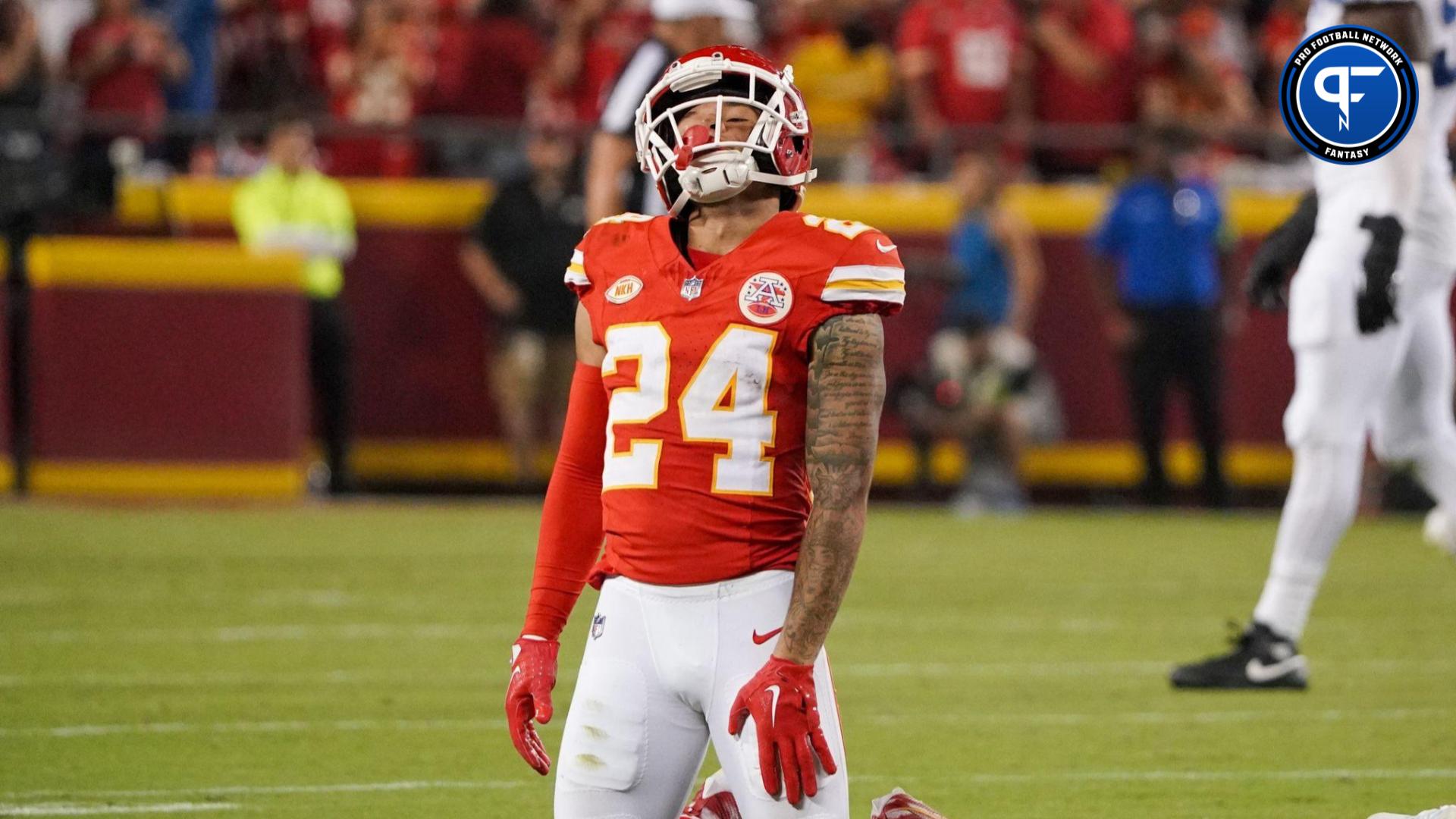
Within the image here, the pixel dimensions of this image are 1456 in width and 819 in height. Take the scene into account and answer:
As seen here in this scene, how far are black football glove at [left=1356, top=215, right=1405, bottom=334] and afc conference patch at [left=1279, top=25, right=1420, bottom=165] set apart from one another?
223 mm

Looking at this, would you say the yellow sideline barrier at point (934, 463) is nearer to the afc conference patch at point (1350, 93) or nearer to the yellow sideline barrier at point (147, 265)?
the yellow sideline barrier at point (147, 265)

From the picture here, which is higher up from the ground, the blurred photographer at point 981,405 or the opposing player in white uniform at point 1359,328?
the opposing player in white uniform at point 1359,328

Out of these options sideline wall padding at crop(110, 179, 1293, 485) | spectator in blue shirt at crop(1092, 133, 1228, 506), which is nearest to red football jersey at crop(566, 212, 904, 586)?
spectator in blue shirt at crop(1092, 133, 1228, 506)

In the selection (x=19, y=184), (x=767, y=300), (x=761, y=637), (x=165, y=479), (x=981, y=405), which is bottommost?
(x=165, y=479)

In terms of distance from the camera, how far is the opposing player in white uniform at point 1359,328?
6.05 m

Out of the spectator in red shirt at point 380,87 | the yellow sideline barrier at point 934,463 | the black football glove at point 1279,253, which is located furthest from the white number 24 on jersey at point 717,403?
the spectator in red shirt at point 380,87

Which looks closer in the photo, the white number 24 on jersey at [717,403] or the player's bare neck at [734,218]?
the white number 24 on jersey at [717,403]

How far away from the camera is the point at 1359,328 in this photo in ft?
19.9

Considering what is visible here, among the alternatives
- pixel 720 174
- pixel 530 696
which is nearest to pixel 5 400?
pixel 530 696

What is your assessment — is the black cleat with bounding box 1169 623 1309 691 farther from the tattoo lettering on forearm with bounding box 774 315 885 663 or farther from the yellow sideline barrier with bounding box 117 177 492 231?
the yellow sideline barrier with bounding box 117 177 492 231

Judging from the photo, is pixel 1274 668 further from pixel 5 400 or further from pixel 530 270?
pixel 5 400

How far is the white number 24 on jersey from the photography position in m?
3.52

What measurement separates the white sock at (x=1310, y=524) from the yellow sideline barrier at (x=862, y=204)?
6.49m

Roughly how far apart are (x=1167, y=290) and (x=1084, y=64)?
6.34 feet
